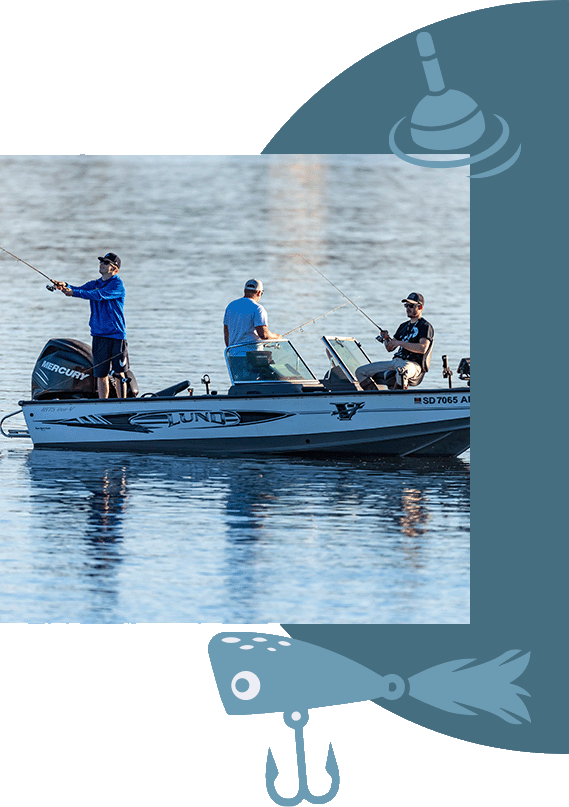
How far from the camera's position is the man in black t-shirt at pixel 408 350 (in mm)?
11500

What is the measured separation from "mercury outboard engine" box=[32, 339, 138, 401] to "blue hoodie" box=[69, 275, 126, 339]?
0.51 metres

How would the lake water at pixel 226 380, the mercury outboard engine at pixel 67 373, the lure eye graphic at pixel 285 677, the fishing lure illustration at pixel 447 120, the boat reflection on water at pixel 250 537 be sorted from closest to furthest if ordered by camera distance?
the lure eye graphic at pixel 285 677
the fishing lure illustration at pixel 447 120
the boat reflection on water at pixel 250 537
the lake water at pixel 226 380
the mercury outboard engine at pixel 67 373

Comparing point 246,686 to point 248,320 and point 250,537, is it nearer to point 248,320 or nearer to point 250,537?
point 250,537

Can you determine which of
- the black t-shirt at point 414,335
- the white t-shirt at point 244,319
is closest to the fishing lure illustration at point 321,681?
the black t-shirt at point 414,335

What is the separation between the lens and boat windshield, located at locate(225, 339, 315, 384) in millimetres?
11680

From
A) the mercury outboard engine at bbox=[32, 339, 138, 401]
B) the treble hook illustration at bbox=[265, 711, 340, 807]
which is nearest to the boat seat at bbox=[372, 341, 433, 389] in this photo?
the mercury outboard engine at bbox=[32, 339, 138, 401]

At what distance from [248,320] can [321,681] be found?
674 centimetres

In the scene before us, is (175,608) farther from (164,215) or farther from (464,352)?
(164,215)

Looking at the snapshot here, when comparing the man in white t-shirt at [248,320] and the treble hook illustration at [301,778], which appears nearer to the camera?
the treble hook illustration at [301,778]

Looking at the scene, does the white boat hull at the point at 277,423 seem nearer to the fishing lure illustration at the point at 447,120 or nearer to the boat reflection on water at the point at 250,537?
the boat reflection on water at the point at 250,537

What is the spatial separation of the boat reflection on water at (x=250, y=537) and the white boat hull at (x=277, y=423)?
17 cm

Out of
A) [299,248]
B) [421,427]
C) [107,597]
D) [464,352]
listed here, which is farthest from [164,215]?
[107,597]

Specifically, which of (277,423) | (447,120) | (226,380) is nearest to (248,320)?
(277,423)

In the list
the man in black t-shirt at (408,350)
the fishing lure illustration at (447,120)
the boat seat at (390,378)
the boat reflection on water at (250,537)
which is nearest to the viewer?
the fishing lure illustration at (447,120)
